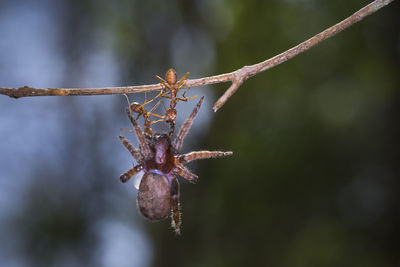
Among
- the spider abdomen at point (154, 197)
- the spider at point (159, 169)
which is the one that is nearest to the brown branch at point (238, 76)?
the spider at point (159, 169)

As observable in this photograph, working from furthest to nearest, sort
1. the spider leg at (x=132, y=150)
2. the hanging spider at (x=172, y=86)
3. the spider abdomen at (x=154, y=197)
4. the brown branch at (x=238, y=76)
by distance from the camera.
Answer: the spider leg at (x=132, y=150), the spider abdomen at (x=154, y=197), the hanging spider at (x=172, y=86), the brown branch at (x=238, y=76)

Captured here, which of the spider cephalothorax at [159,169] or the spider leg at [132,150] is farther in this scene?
the spider leg at [132,150]

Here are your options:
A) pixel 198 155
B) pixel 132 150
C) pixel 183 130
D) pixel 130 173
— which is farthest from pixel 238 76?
pixel 130 173

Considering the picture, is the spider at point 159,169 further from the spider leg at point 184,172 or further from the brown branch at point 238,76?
the brown branch at point 238,76

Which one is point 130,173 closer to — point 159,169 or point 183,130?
point 159,169

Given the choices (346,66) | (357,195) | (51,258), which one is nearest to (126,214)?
(51,258)

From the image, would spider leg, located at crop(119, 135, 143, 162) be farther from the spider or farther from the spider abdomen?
the spider abdomen

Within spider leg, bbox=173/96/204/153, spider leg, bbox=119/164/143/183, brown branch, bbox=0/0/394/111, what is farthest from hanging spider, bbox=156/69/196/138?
spider leg, bbox=119/164/143/183

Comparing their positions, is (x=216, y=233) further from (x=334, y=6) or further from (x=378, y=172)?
(x=334, y=6)
